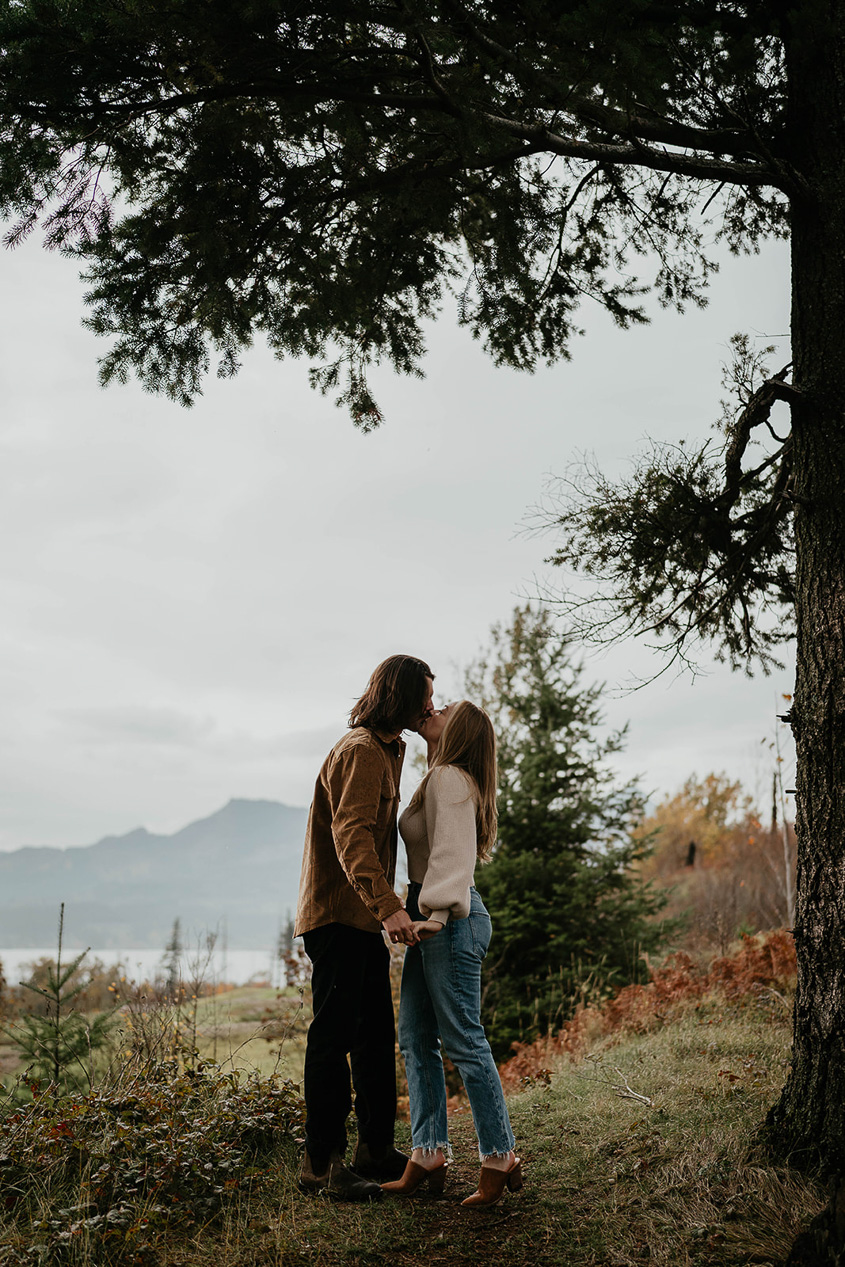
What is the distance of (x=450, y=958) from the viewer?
11.1 feet

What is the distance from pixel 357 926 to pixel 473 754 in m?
0.85

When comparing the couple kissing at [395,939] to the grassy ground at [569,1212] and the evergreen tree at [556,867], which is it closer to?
the grassy ground at [569,1212]

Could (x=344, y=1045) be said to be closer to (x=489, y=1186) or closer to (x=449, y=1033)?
(x=449, y=1033)

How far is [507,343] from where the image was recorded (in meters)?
5.50

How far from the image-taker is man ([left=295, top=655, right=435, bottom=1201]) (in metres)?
3.44

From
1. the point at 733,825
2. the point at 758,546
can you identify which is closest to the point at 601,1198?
the point at 758,546

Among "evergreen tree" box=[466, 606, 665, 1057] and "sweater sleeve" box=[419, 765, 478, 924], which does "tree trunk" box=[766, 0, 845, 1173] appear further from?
"evergreen tree" box=[466, 606, 665, 1057]

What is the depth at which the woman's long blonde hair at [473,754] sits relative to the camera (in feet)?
11.7

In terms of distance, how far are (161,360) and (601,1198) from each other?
438 cm

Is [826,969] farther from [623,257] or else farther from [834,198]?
[623,257]

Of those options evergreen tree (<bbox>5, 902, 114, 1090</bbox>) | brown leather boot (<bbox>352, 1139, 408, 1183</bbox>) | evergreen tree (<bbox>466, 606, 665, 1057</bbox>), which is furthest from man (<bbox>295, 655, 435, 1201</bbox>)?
evergreen tree (<bbox>466, 606, 665, 1057</bbox>)

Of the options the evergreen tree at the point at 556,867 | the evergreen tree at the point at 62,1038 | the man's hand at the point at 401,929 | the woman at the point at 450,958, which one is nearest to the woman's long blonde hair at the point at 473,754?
the woman at the point at 450,958

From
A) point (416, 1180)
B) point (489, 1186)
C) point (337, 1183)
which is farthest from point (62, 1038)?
point (489, 1186)

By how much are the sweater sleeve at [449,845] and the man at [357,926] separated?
147 mm
